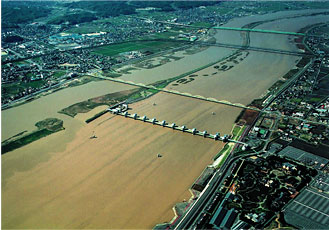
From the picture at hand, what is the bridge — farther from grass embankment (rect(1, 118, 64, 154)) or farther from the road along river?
grass embankment (rect(1, 118, 64, 154))

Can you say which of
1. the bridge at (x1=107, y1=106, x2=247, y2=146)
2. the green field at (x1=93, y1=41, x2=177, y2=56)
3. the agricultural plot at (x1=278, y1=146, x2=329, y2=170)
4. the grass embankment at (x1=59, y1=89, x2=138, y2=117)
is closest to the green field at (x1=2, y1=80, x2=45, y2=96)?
the grass embankment at (x1=59, y1=89, x2=138, y2=117)

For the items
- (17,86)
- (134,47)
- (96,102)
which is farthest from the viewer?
(134,47)

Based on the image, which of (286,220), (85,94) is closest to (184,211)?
(286,220)

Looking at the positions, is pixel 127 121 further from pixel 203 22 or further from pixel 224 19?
pixel 224 19

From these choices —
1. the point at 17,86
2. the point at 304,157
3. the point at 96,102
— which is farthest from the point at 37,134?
the point at 304,157

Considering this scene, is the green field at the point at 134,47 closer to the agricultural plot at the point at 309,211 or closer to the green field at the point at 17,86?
the green field at the point at 17,86

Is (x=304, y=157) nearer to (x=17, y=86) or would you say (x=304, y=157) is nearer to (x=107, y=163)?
(x=107, y=163)
